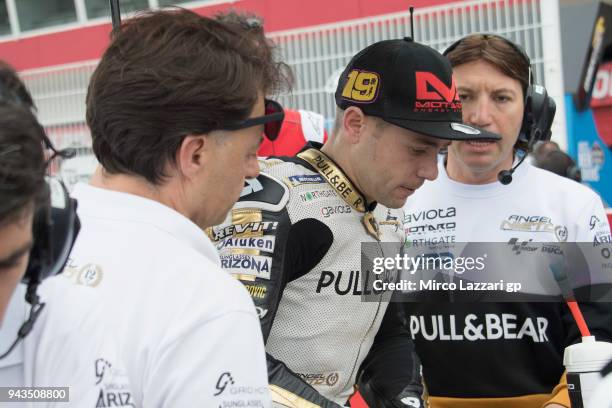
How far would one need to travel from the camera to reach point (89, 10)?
34.9 ft

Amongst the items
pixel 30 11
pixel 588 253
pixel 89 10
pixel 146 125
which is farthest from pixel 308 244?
pixel 30 11

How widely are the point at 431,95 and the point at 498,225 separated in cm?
74

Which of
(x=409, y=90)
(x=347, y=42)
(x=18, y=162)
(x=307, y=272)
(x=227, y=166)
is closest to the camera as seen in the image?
(x=18, y=162)

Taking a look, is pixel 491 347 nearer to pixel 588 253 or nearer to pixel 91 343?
pixel 588 253

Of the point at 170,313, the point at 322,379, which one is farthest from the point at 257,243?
the point at 170,313

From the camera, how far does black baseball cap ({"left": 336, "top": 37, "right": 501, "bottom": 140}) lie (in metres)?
2.15

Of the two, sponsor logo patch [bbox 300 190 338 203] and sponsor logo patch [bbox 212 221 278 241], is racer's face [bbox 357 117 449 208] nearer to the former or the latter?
sponsor logo patch [bbox 300 190 338 203]

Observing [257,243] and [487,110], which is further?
[487,110]

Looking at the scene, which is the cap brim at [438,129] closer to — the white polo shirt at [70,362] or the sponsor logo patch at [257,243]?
the sponsor logo patch at [257,243]

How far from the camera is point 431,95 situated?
2.17 meters

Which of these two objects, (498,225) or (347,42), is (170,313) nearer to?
(498,225)

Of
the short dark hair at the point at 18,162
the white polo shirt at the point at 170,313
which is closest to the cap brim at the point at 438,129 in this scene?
the white polo shirt at the point at 170,313

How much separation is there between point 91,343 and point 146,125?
1.29ft

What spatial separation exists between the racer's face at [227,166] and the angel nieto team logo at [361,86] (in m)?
0.67
